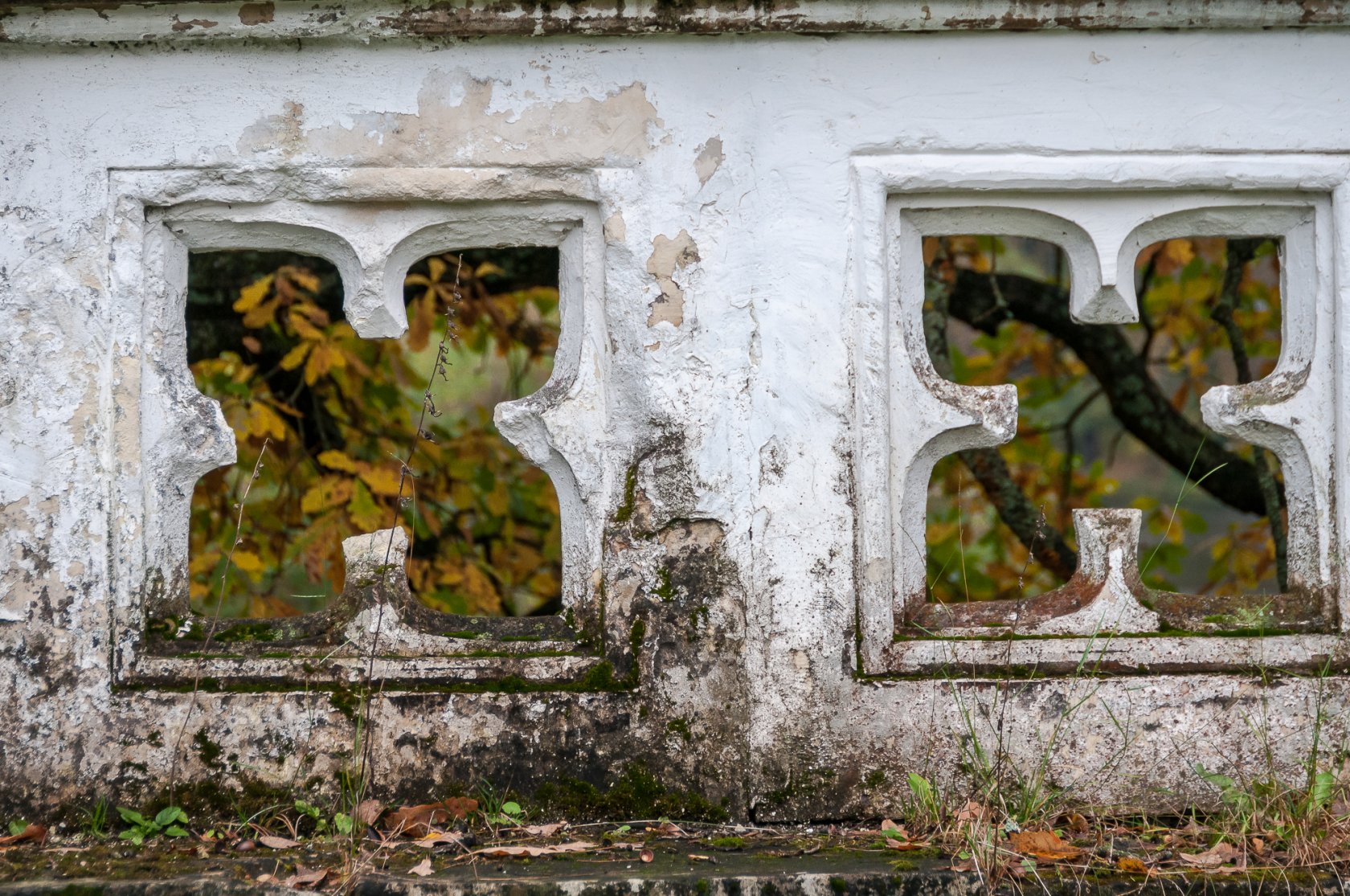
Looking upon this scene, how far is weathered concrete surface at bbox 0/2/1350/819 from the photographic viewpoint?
2.36 metres

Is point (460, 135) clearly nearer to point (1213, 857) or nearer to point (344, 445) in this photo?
point (1213, 857)

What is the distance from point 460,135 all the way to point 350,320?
47cm

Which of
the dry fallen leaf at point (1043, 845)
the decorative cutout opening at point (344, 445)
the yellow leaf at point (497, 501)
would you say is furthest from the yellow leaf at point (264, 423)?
the dry fallen leaf at point (1043, 845)

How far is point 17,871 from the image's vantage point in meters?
2.12

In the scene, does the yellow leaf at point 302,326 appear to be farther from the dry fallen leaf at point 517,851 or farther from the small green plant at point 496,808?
the dry fallen leaf at point 517,851

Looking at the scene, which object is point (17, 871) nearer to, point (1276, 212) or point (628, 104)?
point (628, 104)

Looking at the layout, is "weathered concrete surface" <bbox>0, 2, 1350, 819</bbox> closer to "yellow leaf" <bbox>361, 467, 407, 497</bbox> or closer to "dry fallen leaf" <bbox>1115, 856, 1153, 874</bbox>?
"dry fallen leaf" <bbox>1115, 856, 1153, 874</bbox>

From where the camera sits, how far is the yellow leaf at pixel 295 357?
4137 mm

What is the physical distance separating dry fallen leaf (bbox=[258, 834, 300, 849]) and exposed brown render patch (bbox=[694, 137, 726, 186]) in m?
1.60

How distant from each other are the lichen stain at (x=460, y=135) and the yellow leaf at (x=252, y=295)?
1820 millimetres

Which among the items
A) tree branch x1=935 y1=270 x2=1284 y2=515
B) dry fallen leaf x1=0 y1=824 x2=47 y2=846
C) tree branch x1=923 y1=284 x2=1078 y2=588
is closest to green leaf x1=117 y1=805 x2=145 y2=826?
dry fallen leaf x1=0 y1=824 x2=47 y2=846

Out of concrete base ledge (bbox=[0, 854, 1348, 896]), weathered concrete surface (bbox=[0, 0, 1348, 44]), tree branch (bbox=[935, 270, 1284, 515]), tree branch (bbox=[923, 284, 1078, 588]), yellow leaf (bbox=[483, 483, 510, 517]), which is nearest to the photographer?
concrete base ledge (bbox=[0, 854, 1348, 896])

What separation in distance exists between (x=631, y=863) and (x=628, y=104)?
1.55 metres

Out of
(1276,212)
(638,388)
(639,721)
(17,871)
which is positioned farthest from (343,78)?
(1276,212)
